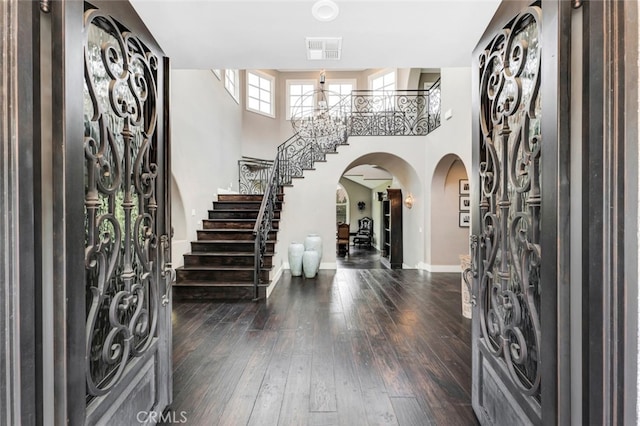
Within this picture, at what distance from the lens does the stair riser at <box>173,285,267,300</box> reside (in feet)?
14.4

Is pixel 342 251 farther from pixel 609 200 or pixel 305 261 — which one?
pixel 609 200

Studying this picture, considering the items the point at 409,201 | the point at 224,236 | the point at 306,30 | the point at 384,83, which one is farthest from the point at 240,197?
the point at 384,83

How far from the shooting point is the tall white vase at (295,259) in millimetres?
5812

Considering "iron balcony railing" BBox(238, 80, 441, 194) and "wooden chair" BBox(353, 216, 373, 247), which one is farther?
"wooden chair" BBox(353, 216, 373, 247)

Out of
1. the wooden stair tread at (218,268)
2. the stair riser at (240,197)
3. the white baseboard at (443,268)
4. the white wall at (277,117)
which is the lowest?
the white baseboard at (443,268)

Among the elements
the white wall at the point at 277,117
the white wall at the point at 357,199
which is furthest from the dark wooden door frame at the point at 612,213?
the white wall at the point at 357,199

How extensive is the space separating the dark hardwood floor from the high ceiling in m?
2.34

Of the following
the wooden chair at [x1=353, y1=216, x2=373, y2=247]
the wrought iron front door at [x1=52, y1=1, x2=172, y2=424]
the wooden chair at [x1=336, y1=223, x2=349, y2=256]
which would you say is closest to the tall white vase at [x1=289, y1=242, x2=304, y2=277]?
the wrought iron front door at [x1=52, y1=1, x2=172, y2=424]

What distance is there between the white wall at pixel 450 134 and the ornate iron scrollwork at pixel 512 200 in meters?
3.80

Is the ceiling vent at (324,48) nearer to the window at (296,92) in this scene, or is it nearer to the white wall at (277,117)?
the white wall at (277,117)

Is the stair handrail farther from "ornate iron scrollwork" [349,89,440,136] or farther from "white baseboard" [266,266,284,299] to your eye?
"ornate iron scrollwork" [349,89,440,136]

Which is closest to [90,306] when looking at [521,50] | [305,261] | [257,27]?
[257,27]

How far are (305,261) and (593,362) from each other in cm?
506

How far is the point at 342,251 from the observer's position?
11.1 meters
